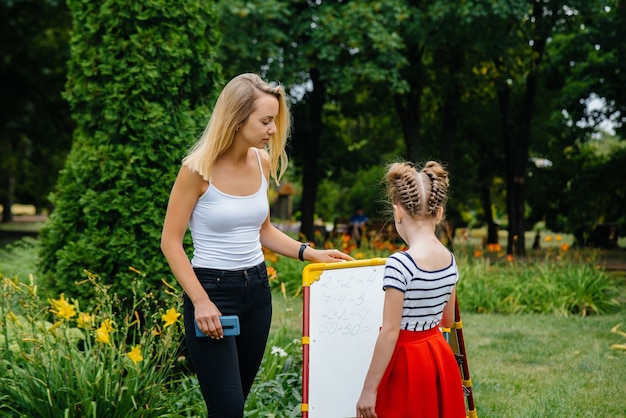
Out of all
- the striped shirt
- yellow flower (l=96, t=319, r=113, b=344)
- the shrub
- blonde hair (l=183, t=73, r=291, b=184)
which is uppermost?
blonde hair (l=183, t=73, r=291, b=184)

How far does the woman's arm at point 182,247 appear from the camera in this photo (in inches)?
113

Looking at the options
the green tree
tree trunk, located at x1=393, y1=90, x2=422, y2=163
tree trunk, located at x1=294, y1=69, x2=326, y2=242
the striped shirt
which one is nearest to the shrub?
the striped shirt

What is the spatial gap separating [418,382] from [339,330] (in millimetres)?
1035

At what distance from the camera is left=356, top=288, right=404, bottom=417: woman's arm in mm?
2729

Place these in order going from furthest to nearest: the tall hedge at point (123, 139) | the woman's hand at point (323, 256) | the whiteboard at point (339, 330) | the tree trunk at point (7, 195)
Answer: the tree trunk at point (7, 195)
the tall hedge at point (123, 139)
the whiteboard at point (339, 330)
the woman's hand at point (323, 256)

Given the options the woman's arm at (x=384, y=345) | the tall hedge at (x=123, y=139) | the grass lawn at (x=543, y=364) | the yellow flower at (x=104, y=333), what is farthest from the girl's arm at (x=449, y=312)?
the tall hedge at (x=123, y=139)

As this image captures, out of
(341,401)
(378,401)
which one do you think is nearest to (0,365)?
(341,401)

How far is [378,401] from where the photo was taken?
2939mm

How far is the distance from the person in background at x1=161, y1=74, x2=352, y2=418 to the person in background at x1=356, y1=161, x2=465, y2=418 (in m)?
0.56

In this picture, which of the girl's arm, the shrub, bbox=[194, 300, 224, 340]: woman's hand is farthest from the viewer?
the shrub

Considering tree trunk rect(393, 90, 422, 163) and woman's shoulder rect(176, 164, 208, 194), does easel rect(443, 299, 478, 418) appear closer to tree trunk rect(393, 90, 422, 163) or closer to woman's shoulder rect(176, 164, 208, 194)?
woman's shoulder rect(176, 164, 208, 194)

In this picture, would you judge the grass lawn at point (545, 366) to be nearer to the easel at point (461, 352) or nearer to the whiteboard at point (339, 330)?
the easel at point (461, 352)

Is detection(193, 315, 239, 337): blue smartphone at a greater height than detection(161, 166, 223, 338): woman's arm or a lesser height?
lesser

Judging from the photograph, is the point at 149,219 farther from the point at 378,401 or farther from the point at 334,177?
the point at 334,177
